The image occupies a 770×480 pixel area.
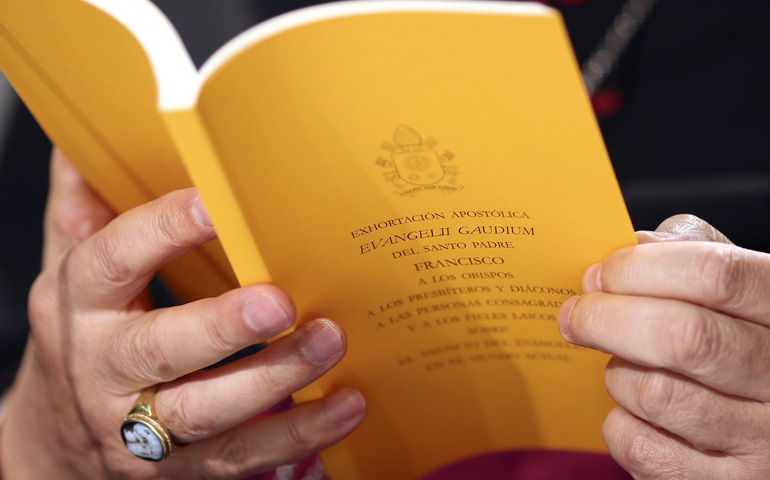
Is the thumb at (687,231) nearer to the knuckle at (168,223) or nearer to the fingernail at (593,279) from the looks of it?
the fingernail at (593,279)

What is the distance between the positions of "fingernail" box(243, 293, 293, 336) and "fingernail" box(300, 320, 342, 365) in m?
0.05

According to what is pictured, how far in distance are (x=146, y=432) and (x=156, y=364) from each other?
0.24 feet

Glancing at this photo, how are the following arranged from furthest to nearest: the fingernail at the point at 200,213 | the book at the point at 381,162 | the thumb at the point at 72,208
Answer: the thumb at the point at 72,208 < the fingernail at the point at 200,213 < the book at the point at 381,162

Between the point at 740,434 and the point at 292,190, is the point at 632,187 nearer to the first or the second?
the point at 740,434

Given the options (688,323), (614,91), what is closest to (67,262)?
(688,323)

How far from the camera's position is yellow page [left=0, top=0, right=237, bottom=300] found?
0.42 metres

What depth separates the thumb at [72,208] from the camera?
0.72m

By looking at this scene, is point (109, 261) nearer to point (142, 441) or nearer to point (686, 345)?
point (142, 441)

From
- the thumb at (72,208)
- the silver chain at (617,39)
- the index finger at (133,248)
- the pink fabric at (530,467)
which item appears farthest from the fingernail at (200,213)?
the silver chain at (617,39)

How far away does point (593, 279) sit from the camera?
1.54 feet

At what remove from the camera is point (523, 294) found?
1.70 ft

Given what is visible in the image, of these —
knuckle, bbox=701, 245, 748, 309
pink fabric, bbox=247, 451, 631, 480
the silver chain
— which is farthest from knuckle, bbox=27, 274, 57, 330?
the silver chain

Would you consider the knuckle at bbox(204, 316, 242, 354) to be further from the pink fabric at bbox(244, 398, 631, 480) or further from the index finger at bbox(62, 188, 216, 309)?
the pink fabric at bbox(244, 398, 631, 480)

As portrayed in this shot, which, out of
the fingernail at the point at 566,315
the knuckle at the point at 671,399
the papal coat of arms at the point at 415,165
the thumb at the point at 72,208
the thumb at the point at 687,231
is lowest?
the knuckle at the point at 671,399
